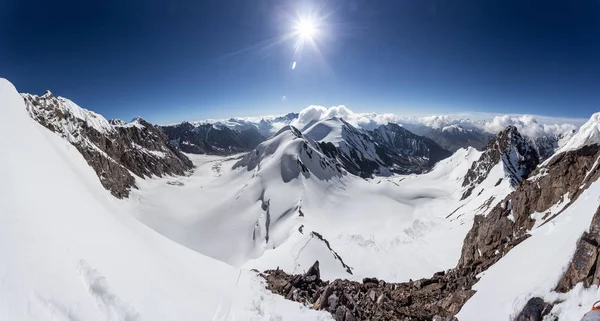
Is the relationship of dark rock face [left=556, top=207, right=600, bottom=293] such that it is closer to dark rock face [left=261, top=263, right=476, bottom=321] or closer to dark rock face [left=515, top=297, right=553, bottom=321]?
dark rock face [left=515, top=297, right=553, bottom=321]

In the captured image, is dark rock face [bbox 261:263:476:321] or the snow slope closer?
the snow slope

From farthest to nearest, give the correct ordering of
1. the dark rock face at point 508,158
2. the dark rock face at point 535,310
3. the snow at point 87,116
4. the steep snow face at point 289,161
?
1. the dark rock face at point 508,158
2. the snow at point 87,116
3. the steep snow face at point 289,161
4. the dark rock face at point 535,310

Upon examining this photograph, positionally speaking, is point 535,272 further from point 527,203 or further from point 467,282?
point 527,203

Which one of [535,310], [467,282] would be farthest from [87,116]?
[535,310]

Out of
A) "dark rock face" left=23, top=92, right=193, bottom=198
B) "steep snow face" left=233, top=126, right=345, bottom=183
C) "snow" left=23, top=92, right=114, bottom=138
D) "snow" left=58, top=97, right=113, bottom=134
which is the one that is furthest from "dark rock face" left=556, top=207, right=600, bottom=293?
"snow" left=58, top=97, right=113, bottom=134

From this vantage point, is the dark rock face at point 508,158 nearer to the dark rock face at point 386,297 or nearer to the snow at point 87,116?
the dark rock face at point 386,297

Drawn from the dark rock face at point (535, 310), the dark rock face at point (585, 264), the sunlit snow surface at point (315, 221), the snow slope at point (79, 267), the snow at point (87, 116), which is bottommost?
the snow slope at point (79, 267)

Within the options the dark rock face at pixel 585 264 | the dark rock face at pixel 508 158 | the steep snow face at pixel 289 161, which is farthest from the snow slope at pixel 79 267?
the dark rock face at pixel 508 158
